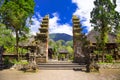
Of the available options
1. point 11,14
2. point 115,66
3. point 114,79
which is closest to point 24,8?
point 11,14

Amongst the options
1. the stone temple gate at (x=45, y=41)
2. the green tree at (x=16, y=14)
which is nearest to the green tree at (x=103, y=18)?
the stone temple gate at (x=45, y=41)

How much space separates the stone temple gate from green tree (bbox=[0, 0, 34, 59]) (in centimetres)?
254

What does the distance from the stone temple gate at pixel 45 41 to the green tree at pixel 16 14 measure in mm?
2536

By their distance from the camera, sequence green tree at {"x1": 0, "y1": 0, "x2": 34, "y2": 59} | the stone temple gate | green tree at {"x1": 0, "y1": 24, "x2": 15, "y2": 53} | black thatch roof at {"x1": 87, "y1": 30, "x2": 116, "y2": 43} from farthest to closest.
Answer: black thatch roof at {"x1": 87, "y1": 30, "x2": 116, "y2": 43} → green tree at {"x1": 0, "y1": 24, "x2": 15, "y2": 53} → the stone temple gate → green tree at {"x1": 0, "y1": 0, "x2": 34, "y2": 59}

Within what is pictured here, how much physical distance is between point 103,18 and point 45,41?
8761 millimetres

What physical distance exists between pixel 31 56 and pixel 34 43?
20.6 feet

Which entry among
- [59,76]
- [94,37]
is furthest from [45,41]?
[59,76]

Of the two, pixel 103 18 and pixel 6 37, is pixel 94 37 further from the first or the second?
pixel 6 37

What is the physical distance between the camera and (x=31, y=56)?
24750mm

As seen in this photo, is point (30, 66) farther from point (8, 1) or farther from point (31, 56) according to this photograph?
point (8, 1)

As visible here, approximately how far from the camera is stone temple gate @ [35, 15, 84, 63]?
104ft

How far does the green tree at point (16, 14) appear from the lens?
99.3 feet

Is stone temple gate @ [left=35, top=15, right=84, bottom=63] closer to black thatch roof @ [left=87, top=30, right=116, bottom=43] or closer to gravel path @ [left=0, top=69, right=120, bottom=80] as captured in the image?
black thatch roof @ [left=87, top=30, right=116, bottom=43]

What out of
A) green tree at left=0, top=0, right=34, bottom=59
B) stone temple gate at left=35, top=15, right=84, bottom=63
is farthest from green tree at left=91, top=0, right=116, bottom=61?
green tree at left=0, top=0, right=34, bottom=59
